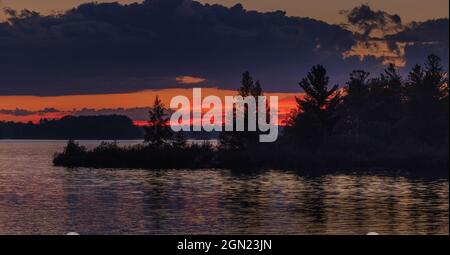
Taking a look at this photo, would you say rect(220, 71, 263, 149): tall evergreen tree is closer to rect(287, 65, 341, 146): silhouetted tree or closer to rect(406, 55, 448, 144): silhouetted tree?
rect(287, 65, 341, 146): silhouetted tree

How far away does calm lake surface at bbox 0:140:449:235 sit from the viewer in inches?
1598

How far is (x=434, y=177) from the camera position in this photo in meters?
84.8

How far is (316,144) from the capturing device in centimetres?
11219

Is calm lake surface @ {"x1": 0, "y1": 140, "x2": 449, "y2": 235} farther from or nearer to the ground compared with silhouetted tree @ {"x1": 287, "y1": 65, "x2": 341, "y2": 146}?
nearer to the ground

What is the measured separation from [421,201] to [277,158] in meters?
54.0

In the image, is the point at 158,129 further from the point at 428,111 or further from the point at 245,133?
the point at 428,111

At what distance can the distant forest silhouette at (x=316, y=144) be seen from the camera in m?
108

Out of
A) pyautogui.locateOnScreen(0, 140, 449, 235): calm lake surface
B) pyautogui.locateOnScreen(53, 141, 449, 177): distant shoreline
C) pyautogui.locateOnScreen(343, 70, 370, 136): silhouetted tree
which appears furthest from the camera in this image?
pyautogui.locateOnScreen(343, 70, 370, 136): silhouetted tree
